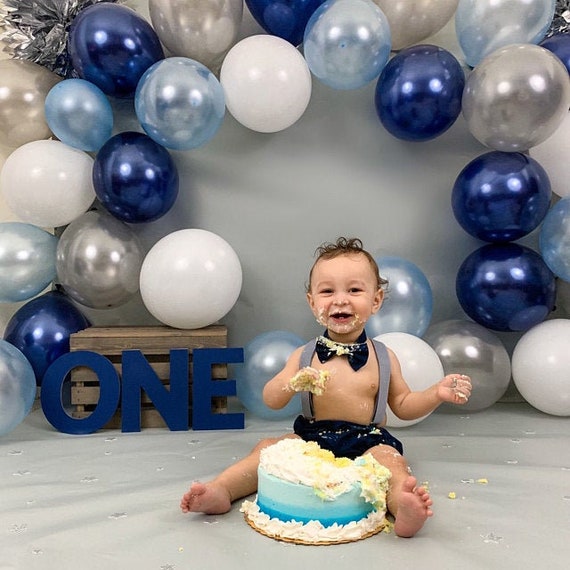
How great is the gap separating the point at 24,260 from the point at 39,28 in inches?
30.4

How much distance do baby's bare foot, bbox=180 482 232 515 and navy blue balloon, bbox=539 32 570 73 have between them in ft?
5.70

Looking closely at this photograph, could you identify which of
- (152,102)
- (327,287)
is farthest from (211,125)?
(327,287)

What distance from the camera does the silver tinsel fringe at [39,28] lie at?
2484 mm

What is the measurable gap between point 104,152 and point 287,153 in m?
0.66

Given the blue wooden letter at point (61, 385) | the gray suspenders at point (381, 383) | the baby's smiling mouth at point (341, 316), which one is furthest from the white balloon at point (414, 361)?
the blue wooden letter at point (61, 385)

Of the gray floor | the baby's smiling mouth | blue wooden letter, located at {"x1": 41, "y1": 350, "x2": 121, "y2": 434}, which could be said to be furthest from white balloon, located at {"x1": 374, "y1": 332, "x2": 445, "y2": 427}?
blue wooden letter, located at {"x1": 41, "y1": 350, "x2": 121, "y2": 434}

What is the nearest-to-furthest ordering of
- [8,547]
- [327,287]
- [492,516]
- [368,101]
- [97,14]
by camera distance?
[8,547] → [492,516] → [327,287] → [97,14] → [368,101]

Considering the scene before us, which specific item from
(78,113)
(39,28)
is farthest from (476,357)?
(39,28)

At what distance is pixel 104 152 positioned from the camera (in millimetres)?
2414

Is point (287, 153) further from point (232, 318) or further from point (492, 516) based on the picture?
point (492, 516)

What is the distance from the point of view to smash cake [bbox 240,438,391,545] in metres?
1.50

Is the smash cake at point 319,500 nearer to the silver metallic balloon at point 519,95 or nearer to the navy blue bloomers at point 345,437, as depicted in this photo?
the navy blue bloomers at point 345,437

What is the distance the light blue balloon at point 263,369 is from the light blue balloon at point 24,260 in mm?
740

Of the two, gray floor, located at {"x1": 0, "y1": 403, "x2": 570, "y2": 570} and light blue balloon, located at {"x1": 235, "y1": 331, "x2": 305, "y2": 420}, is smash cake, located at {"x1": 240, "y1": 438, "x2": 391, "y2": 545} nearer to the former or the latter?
gray floor, located at {"x1": 0, "y1": 403, "x2": 570, "y2": 570}
